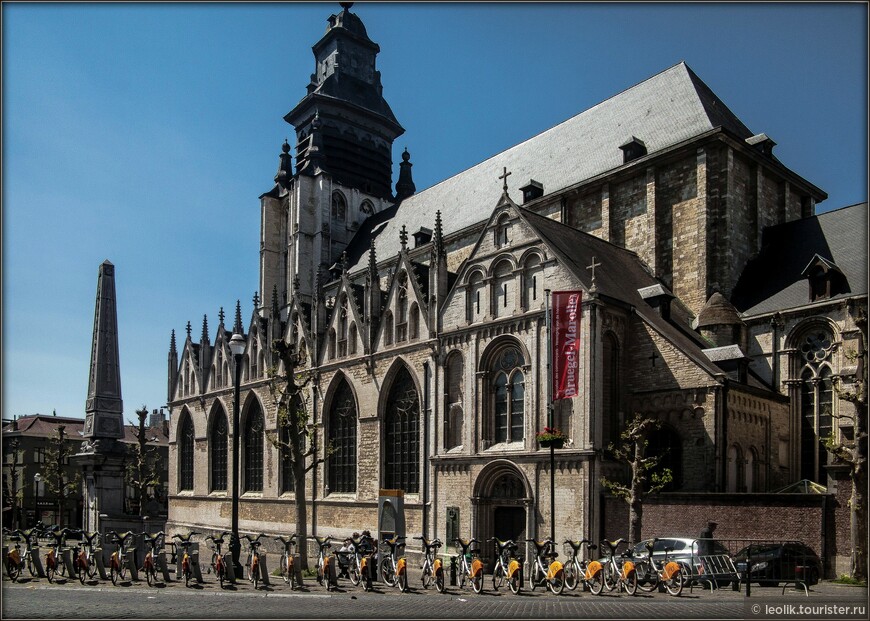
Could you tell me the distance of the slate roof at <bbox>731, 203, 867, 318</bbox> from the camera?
94.2ft

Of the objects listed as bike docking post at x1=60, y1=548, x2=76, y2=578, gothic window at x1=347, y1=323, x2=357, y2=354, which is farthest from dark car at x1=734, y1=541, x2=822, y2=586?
gothic window at x1=347, y1=323, x2=357, y2=354

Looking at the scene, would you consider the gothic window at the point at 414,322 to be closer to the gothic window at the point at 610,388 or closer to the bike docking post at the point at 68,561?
the gothic window at the point at 610,388

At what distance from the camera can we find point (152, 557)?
66.9 ft

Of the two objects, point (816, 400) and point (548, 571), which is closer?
point (548, 571)

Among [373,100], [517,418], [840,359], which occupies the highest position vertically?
[373,100]

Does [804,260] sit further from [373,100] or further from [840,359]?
[373,100]

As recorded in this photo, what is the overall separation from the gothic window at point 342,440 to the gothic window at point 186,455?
1682 centimetres

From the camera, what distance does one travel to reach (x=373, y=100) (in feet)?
194

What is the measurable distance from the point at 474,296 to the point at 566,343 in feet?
16.1

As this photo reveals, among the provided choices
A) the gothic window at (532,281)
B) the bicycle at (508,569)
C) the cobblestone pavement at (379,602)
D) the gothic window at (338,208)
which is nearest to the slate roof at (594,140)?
the gothic window at (338,208)

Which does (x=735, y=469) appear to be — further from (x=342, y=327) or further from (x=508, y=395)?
(x=342, y=327)

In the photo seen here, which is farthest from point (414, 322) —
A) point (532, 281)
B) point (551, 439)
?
point (551, 439)

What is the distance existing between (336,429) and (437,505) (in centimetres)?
947

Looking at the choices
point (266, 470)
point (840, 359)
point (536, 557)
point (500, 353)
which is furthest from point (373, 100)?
point (536, 557)
